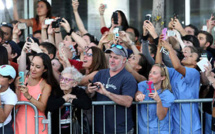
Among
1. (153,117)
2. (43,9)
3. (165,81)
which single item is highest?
(43,9)

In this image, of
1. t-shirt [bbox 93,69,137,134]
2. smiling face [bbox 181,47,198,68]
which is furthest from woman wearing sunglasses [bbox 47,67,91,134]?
smiling face [bbox 181,47,198,68]

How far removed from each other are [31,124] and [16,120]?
24cm

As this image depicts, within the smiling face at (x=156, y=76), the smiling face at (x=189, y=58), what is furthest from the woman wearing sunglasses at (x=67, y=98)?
the smiling face at (x=189, y=58)

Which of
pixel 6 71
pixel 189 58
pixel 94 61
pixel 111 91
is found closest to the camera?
pixel 6 71

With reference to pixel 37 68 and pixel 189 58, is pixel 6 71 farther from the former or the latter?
pixel 189 58

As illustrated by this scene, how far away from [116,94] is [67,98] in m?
0.70

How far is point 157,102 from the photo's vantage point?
6148 mm

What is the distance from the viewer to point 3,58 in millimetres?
6277

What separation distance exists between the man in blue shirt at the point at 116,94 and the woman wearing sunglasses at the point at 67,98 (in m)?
0.17

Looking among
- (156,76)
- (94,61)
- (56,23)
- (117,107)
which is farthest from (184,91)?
(56,23)

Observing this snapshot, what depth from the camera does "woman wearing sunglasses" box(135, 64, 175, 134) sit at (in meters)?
6.18

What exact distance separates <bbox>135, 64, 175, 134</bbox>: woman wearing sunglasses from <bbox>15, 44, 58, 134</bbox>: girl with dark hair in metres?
1.32

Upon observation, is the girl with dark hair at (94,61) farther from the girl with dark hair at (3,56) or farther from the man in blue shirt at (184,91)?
the girl with dark hair at (3,56)

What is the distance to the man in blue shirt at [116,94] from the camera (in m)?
6.08
